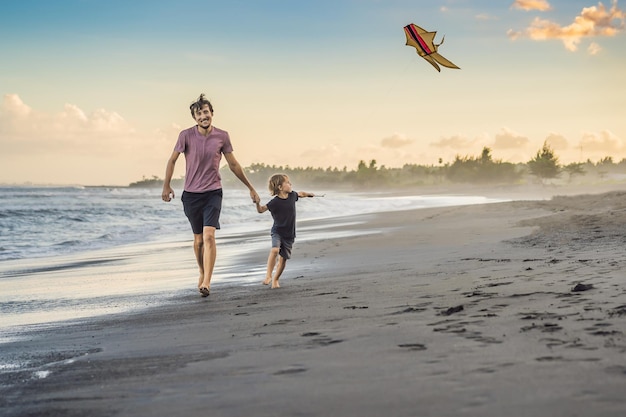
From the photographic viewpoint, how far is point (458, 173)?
107 metres

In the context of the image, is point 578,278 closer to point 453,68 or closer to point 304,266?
point 304,266

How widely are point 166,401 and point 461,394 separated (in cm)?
132

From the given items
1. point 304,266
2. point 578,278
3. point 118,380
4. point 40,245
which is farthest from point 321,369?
point 40,245

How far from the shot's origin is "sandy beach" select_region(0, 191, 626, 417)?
2.77 m

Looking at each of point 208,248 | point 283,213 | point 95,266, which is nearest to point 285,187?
point 283,213

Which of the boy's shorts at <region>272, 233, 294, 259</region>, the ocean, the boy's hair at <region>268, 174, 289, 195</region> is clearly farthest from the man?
the ocean

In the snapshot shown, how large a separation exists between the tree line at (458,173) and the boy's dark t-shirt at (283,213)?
245 ft

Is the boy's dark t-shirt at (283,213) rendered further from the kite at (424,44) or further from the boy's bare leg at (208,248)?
the kite at (424,44)

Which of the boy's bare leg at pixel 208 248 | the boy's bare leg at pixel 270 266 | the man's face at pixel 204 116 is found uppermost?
the man's face at pixel 204 116

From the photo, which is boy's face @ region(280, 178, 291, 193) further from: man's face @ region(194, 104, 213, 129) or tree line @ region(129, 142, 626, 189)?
tree line @ region(129, 142, 626, 189)

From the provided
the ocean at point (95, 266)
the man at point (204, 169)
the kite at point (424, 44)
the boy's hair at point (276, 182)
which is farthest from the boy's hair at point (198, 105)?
the kite at point (424, 44)

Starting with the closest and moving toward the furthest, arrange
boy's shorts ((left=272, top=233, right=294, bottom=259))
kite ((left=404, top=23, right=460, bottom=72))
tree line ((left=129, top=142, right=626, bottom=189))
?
boy's shorts ((left=272, top=233, right=294, bottom=259)) < kite ((left=404, top=23, right=460, bottom=72)) < tree line ((left=129, top=142, right=626, bottom=189))

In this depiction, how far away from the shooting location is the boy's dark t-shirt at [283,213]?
759 cm

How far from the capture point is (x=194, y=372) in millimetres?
3598
